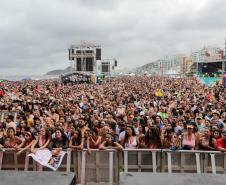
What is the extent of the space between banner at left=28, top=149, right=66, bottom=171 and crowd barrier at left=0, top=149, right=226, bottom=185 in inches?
4.5

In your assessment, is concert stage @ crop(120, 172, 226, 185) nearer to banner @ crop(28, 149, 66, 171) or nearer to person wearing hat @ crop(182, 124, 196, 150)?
banner @ crop(28, 149, 66, 171)

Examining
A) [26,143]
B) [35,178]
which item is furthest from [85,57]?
[35,178]

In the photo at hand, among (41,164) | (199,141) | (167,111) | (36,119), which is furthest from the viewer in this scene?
(167,111)

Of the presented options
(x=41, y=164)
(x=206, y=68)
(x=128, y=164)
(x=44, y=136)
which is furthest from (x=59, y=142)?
(x=206, y=68)

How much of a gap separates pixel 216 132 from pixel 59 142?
3.55 metres

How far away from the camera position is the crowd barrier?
23.8 feet

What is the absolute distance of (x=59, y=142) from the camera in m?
8.10

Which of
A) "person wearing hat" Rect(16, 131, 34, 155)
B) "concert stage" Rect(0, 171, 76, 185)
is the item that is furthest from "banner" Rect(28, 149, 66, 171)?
"concert stage" Rect(0, 171, 76, 185)

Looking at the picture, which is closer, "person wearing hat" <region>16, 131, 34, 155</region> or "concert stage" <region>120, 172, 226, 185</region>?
"concert stage" <region>120, 172, 226, 185</region>

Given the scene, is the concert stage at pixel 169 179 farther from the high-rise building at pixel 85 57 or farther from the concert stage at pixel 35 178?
the high-rise building at pixel 85 57

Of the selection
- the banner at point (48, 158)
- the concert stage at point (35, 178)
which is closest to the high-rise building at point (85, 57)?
the banner at point (48, 158)

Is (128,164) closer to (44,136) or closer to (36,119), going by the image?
(44,136)

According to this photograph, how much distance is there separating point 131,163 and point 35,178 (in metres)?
5.49

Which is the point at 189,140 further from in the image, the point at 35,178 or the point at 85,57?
the point at 85,57
